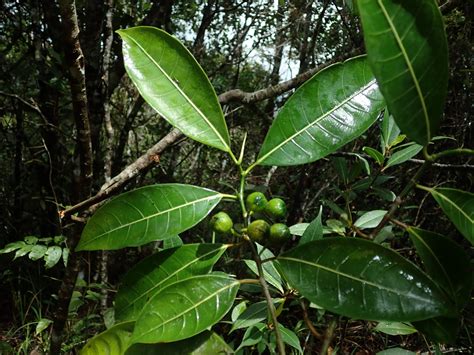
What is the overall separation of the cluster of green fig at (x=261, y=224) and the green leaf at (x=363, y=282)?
54 mm

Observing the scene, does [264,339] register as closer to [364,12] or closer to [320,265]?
[320,265]

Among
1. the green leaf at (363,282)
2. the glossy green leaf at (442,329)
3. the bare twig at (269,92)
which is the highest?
the bare twig at (269,92)

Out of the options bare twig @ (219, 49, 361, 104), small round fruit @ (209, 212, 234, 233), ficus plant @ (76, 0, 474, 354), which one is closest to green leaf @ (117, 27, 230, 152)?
ficus plant @ (76, 0, 474, 354)

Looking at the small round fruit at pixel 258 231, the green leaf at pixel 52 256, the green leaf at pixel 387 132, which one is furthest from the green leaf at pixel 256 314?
the green leaf at pixel 52 256

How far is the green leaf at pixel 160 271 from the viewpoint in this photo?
0.50 meters

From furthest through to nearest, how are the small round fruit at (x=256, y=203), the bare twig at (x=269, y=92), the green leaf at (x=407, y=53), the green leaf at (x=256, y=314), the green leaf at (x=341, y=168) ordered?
the bare twig at (x=269, y=92) < the green leaf at (x=341, y=168) < the green leaf at (x=256, y=314) < the small round fruit at (x=256, y=203) < the green leaf at (x=407, y=53)

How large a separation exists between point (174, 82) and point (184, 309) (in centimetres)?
26

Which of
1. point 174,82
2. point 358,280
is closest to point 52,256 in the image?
point 174,82

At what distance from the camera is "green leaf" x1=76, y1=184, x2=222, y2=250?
1.57 feet

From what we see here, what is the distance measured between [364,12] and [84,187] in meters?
0.70

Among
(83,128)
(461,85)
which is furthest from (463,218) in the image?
(461,85)

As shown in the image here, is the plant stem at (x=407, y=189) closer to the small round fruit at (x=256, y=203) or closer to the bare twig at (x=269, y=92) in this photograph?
the small round fruit at (x=256, y=203)

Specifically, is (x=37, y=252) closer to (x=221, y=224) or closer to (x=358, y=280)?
(x=221, y=224)

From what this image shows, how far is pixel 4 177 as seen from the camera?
3.24 metres
